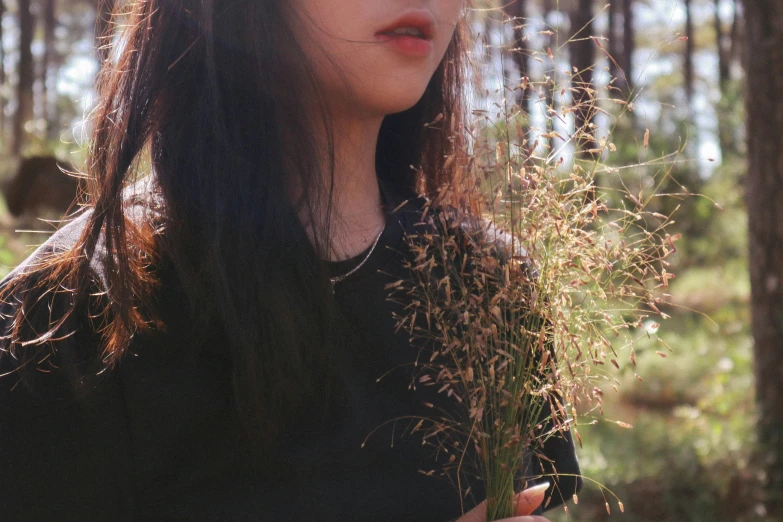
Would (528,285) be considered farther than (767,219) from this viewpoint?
No

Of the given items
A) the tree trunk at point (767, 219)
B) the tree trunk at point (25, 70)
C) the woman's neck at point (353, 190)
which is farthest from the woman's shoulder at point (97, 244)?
the tree trunk at point (25, 70)

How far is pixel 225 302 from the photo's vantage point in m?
1.23

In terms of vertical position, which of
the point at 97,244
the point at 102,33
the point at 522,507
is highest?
the point at 102,33

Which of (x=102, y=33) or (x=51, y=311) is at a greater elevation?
(x=102, y=33)

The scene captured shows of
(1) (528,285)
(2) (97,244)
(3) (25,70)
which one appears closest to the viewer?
(1) (528,285)

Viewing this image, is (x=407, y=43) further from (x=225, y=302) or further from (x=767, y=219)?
(x=767, y=219)

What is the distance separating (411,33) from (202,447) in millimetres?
744

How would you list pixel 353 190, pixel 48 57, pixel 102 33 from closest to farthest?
1. pixel 353 190
2. pixel 102 33
3. pixel 48 57

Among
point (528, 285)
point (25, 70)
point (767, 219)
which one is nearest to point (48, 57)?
point (25, 70)

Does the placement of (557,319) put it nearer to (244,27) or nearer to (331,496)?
(331,496)

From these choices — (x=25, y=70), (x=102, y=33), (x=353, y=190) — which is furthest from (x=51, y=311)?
(x=25, y=70)

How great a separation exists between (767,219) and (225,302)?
156 inches

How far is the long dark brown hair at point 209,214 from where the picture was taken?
4.09 feet

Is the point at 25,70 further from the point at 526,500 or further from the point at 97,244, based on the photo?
the point at 526,500
